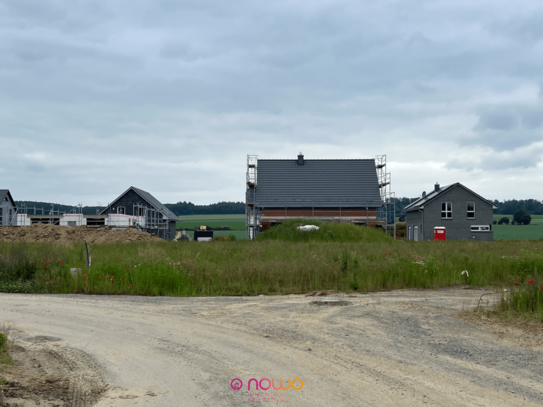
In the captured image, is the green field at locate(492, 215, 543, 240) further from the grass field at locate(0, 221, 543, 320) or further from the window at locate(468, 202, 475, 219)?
the grass field at locate(0, 221, 543, 320)

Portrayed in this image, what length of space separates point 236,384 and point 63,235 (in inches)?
1316

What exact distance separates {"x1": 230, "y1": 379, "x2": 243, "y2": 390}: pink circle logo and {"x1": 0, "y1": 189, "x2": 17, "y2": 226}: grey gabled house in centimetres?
5286

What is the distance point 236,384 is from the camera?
16.9 feet

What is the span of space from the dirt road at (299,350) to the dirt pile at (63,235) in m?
24.3

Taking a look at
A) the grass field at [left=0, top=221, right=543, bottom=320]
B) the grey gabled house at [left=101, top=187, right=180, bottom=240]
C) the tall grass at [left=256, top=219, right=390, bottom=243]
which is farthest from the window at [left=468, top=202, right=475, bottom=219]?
the grey gabled house at [left=101, top=187, right=180, bottom=240]

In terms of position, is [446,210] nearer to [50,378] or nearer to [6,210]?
[50,378]

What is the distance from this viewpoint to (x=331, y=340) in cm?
706

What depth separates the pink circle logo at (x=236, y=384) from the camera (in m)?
5.08

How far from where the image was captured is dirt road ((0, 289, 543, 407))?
487 cm

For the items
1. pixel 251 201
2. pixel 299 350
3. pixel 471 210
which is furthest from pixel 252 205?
pixel 299 350

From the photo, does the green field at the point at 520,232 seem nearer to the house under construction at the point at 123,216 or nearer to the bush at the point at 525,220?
the bush at the point at 525,220

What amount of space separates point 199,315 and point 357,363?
4.12 metres

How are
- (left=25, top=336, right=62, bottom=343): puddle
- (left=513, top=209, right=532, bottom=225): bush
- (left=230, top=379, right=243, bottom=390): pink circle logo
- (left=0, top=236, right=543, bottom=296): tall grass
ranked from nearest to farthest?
(left=230, top=379, right=243, bottom=390): pink circle logo
(left=25, top=336, right=62, bottom=343): puddle
(left=0, top=236, right=543, bottom=296): tall grass
(left=513, top=209, right=532, bottom=225): bush

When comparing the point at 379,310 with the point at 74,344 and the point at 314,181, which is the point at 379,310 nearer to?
the point at 74,344
